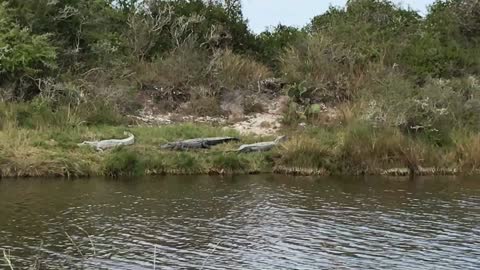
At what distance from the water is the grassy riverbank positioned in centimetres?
94

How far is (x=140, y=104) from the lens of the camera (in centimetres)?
2905

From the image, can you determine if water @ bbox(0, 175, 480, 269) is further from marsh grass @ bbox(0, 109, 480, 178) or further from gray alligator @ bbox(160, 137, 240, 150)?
gray alligator @ bbox(160, 137, 240, 150)

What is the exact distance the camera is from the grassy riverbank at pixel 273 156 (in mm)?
A: 22406

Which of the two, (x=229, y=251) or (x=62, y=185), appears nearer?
(x=229, y=251)

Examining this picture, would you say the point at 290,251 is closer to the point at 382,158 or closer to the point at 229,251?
the point at 229,251

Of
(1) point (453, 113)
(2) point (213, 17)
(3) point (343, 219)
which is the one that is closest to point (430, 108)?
(1) point (453, 113)

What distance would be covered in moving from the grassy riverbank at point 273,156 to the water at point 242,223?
3.08ft

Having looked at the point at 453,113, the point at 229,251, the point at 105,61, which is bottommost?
the point at 229,251

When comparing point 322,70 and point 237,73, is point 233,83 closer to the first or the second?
point 237,73

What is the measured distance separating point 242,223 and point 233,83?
14.6 m

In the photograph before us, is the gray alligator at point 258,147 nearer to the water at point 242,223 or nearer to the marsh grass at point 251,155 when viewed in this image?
the marsh grass at point 251,155

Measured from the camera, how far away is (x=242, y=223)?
16219mm

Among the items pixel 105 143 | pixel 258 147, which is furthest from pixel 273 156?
pixel 105 143

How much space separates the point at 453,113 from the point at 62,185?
1325 cm
